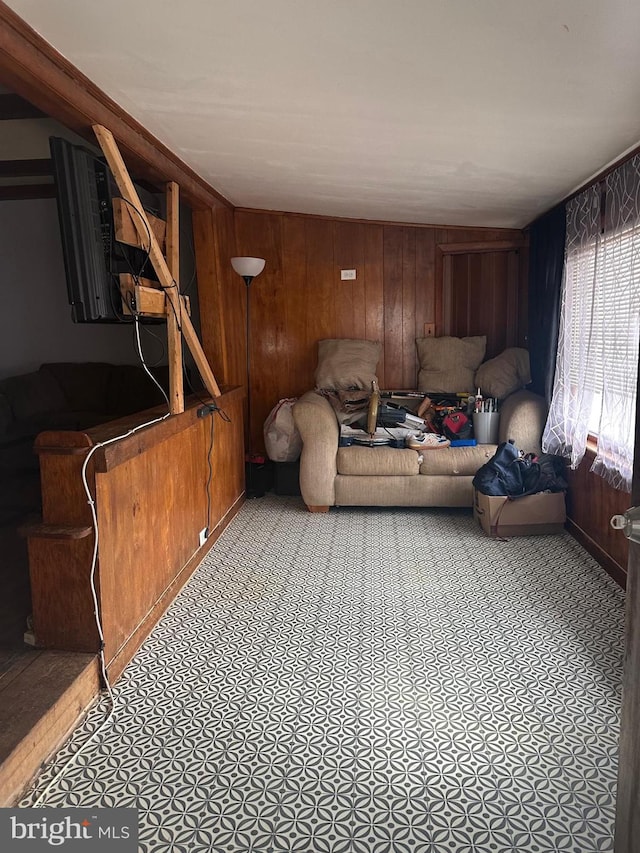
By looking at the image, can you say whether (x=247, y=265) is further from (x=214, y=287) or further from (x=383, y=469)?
(x=383, y=469)

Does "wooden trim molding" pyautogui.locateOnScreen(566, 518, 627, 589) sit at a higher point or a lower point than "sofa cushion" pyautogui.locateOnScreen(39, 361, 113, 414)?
lower

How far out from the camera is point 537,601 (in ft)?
8.79

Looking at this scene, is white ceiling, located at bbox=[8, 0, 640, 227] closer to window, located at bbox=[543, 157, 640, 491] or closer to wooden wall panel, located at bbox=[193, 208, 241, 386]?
window, located at bbox=[543, 157, 640, 491]

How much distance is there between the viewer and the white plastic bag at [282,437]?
4164mm

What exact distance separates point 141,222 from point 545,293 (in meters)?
2.55

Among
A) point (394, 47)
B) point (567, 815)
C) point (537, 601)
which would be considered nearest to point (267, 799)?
point (567, 815)

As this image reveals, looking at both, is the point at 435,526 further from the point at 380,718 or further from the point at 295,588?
the point at 380,718

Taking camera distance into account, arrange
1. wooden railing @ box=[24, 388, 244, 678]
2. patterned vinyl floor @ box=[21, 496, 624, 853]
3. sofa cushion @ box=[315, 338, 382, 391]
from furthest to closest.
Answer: sofa cushion @ box=[315, 338, 382, 391] < wooden railing @ box=[24, 388, 244, 678] < patterned vinyl floor @ box=[21, 496, 624, 853]

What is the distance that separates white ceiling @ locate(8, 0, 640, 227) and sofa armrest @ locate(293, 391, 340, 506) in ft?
4.65

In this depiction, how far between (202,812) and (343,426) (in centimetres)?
282

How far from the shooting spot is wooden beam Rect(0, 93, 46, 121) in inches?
114

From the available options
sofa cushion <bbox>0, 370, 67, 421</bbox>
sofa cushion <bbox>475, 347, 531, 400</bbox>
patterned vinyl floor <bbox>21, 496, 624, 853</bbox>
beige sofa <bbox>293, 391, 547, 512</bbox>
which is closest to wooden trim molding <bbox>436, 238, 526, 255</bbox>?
sofa cushion <bbox>475, 347, 531, 400</bbox>

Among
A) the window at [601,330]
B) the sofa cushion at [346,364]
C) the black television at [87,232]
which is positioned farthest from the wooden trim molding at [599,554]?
the black television at [87,232]

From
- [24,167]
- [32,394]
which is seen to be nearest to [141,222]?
[24,167]
